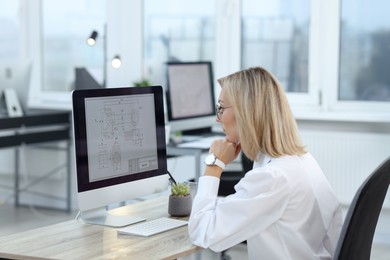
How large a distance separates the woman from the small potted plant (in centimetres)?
33

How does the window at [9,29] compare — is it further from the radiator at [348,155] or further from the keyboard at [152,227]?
the keyboard at [152,227]

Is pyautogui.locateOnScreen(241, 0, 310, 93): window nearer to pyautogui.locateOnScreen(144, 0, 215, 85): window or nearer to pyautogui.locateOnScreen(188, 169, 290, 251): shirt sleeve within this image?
pyautogui.locateOnScreen(144, 0, 215, 85): window

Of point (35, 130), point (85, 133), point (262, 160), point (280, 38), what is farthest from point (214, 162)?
point (35, 130)

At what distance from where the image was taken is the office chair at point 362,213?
187cm

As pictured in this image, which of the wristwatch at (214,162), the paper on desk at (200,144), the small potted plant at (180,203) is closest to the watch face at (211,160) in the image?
the wristwatch at (214,162)

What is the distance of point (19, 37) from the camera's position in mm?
6316

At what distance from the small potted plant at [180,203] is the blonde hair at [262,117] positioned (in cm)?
46

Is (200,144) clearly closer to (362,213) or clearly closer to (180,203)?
(180,203)

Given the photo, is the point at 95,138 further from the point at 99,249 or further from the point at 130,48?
the point at 130,48

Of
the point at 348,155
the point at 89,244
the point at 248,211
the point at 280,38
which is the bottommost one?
the point at 348,155

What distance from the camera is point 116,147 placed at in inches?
101

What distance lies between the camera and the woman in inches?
85.3

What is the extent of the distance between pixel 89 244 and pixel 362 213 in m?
0.82

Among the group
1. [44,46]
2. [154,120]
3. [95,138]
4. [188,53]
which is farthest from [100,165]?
[44,46]
